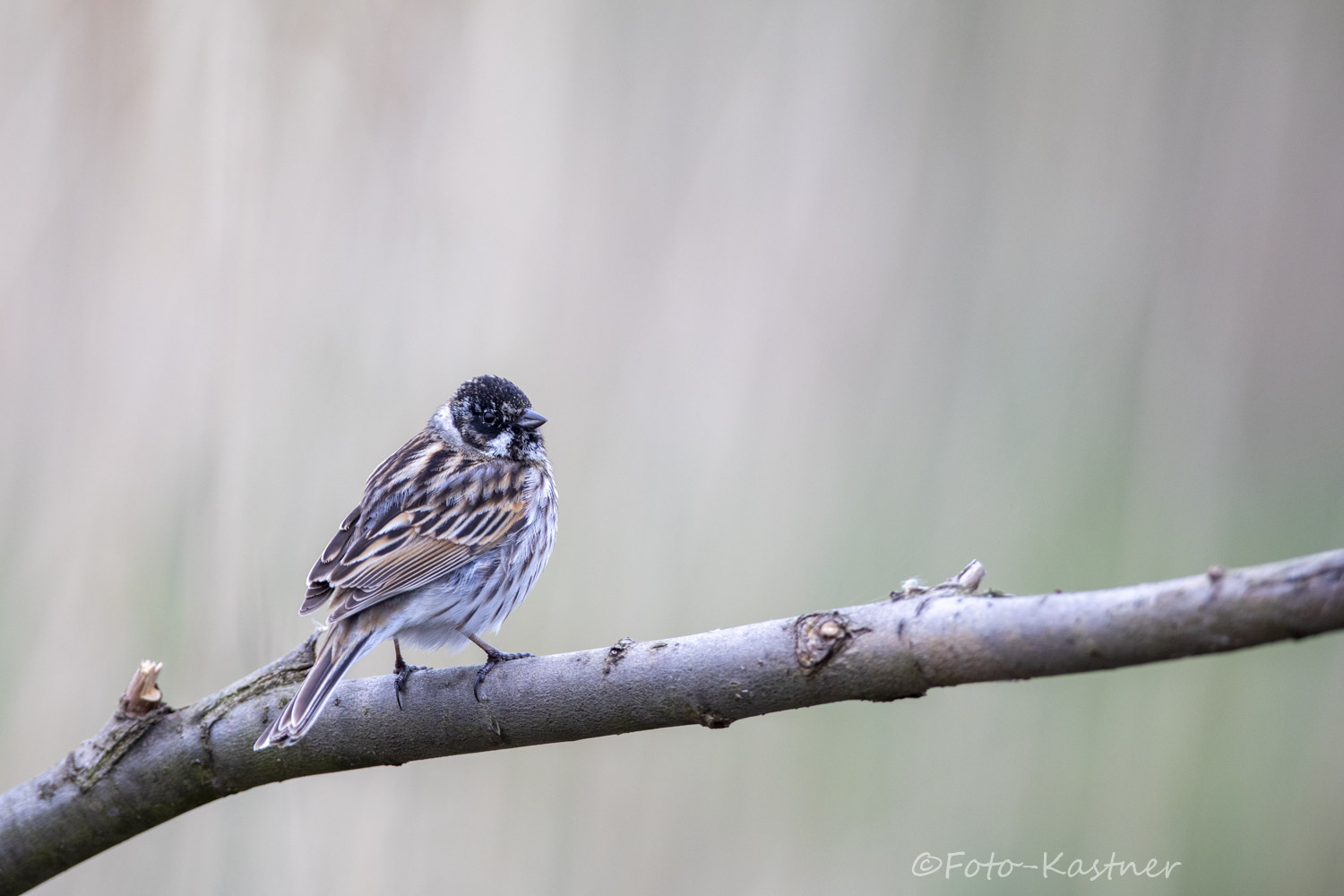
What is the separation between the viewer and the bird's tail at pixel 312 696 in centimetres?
203

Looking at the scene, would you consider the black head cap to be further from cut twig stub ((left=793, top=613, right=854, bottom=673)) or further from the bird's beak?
cut twig stub ((left=793, top=613, right=854, bottom=673))

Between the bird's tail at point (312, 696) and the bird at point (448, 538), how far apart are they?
0.02 m

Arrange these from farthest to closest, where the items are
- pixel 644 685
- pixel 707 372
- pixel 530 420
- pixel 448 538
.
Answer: pixel 707 372 → pixel 530 420 → pixel 448 538 → pixel 644 685

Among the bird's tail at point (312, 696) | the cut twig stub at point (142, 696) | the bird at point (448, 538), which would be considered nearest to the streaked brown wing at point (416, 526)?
the bird at point (448, 538)

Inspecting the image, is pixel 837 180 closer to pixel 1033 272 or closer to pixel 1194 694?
pixel 1033 272

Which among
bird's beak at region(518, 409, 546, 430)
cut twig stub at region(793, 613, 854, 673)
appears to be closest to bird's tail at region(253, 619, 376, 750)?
cut twig stub at region(793, 613, 854, 673)

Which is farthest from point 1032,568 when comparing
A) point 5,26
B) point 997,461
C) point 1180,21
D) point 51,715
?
point 5,26

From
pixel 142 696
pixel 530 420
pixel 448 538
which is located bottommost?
pixel 142 696

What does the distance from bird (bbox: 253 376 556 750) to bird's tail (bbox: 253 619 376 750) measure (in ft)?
0.05

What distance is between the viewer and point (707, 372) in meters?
3.93

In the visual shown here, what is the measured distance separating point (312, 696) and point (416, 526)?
1.00 metres

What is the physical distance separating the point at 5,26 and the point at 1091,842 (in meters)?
4.58

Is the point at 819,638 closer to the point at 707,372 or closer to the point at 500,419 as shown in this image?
the point at 500,419

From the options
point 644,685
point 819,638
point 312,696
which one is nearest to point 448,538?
point 312,696
